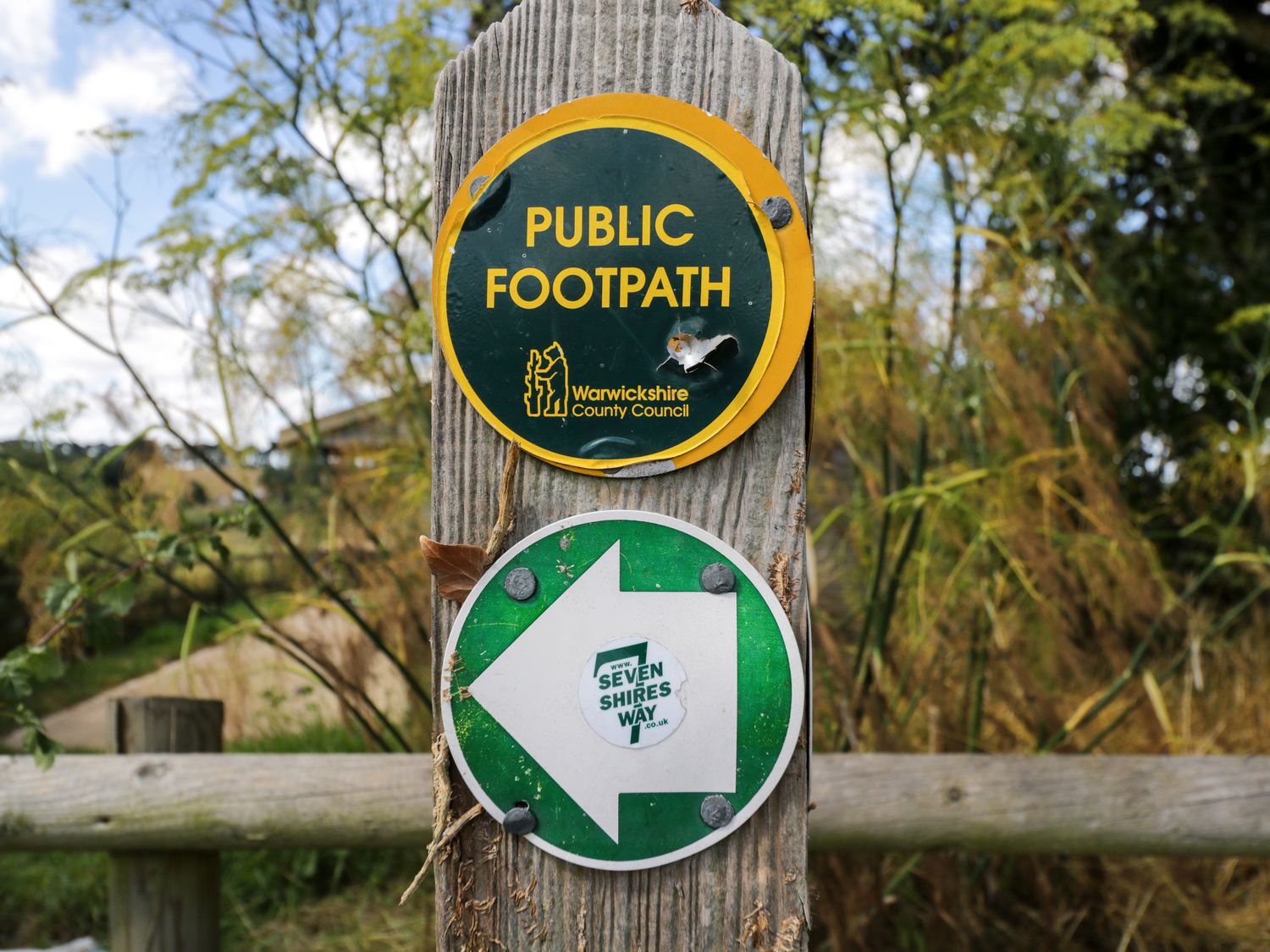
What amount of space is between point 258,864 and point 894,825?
207cm

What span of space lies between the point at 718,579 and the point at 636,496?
9 centimetres

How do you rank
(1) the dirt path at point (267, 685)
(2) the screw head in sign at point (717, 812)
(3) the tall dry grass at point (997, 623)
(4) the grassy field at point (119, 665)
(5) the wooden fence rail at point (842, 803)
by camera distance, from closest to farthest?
(2) the screw head in sign at point (717, 812), (5) the wooden fence rail at point (842, 803), (3) the tall dry grass at point (997, 623), (1) the dirt path at point (267, 685), (4) the grassy field at point (119, 665)

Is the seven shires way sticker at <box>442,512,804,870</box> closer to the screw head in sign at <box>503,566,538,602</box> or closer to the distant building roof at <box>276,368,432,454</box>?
the screw head in sign at <box>503,566,538,602</box>

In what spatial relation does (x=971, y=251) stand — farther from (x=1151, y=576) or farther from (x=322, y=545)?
(x=322, y=545)

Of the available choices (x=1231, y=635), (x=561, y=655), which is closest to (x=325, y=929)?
(x=561, y=655)

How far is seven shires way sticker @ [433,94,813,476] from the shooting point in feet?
2.47

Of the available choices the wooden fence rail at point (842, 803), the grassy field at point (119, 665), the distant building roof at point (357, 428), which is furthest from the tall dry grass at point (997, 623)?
the grassy field at point (119, 665)

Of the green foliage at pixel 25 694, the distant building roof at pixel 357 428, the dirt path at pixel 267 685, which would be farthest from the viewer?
the distant building roof at pixel 357 428

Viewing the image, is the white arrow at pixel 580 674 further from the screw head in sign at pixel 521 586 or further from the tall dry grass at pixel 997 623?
the tall dry grass at pixel 997 623

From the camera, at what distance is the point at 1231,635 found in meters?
4.14

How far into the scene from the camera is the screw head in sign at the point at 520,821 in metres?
0.75

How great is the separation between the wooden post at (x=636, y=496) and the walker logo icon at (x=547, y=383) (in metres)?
0.04

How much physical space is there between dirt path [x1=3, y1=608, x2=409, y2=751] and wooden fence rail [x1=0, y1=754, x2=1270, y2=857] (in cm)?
21

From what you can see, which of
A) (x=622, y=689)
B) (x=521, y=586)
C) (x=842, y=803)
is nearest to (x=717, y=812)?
(x=622, y=689)
